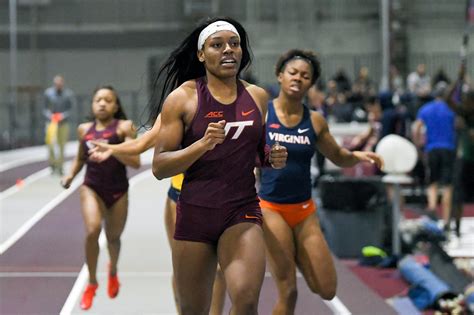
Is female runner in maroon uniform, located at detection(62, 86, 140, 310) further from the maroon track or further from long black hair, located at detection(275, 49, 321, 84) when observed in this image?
long black hair, located at detection(275, 49, 321, 84)

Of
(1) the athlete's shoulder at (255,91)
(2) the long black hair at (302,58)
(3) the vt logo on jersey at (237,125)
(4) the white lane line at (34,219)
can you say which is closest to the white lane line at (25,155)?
(4) the white lane line at (34,219)

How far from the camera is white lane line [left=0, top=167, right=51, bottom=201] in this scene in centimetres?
2280

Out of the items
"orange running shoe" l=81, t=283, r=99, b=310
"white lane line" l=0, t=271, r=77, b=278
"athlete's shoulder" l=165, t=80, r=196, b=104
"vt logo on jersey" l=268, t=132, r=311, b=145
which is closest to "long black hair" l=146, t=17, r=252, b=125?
"athlete's shoulder" l=165, t=80, r=196, b=104

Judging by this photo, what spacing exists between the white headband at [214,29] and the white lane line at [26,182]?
15909 millimetres

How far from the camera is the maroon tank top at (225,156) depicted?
6.34 meters

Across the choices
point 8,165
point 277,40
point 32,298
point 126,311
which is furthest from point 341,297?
point 277,40

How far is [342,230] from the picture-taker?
15.9m

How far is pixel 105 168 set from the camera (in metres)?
10.8

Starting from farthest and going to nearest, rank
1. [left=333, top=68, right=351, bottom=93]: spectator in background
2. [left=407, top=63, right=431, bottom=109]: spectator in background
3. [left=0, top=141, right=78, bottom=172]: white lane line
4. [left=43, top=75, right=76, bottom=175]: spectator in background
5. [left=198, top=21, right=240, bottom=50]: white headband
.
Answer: [left=333, top=68, right=351, bottom=93]: spectator in background → [left=0, top=141, right=78, bottom=172]: white lane line → [left=43, top=75, right=76, bottom=175]: spectator in background → [left=407, top=63, right=431, bottom=109]: spectator in background → [left=198, top=21, right=240, bottom=50]: white headband

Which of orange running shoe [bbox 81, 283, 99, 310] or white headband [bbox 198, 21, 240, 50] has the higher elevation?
white headband [bbox 198, 21, 240, 50]

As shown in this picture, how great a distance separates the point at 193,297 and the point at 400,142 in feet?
28.6

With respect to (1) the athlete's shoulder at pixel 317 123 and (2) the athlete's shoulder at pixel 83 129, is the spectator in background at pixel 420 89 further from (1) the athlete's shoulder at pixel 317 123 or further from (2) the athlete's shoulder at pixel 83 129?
(1) the athlete's shoulder at pixel 317 123

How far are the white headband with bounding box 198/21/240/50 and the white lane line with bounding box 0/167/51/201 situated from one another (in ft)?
52.2

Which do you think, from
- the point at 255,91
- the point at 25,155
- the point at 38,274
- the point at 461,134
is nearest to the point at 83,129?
the point at 38,274
